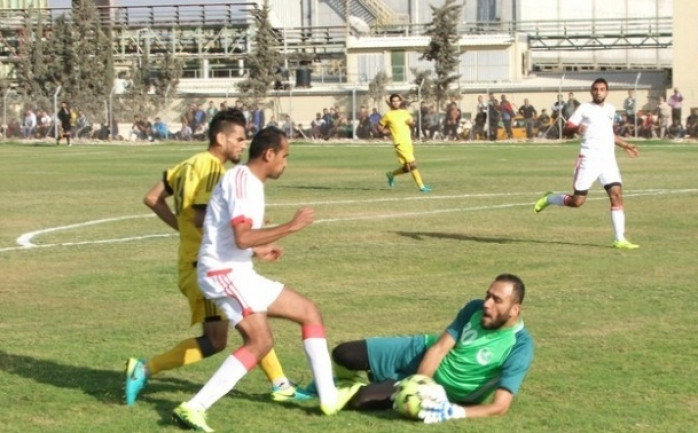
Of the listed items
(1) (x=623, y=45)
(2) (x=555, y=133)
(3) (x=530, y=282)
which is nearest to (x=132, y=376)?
(3) (x=530, y=282)

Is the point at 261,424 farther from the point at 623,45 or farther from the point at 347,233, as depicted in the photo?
the point at 623,45

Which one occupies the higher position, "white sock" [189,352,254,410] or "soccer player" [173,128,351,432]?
"soccer player" [173,128,351,432]

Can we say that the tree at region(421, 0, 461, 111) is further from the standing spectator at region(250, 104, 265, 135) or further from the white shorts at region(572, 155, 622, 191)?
the white shorts at region(572, 155, 622, 191)

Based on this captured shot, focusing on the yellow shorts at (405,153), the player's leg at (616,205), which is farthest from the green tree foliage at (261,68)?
the player's leg at (616,205)

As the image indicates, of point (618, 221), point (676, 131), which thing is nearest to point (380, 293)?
point (618, 221)

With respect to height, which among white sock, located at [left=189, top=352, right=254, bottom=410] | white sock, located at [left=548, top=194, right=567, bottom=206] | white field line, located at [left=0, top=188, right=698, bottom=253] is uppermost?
white sock, located at [left=548, top=194, right=567, bottom=206]

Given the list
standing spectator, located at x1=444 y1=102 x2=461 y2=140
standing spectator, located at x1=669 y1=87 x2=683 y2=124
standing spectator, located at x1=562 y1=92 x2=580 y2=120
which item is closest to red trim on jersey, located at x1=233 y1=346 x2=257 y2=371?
standing spectator, located at x1=562 y1=92 x2=580 y2=120

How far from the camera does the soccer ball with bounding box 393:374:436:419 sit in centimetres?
829

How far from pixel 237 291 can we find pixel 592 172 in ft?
31.8

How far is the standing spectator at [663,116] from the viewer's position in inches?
1935

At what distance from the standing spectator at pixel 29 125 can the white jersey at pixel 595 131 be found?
1694 inches

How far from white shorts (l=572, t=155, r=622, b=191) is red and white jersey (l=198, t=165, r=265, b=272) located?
376 inches

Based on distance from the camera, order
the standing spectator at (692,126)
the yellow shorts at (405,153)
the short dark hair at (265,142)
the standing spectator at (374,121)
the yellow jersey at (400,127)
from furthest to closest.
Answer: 1. the standing spectator at (374,121)
2. the standing spectator at (692,126)
3. the yellow jersey at (400,127)
4. the yellow shorts at (405,153)
5. the short dark hair at (265,142)

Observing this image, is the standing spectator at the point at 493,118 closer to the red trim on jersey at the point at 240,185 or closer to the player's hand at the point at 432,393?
the player's hand at the point at 432,393
